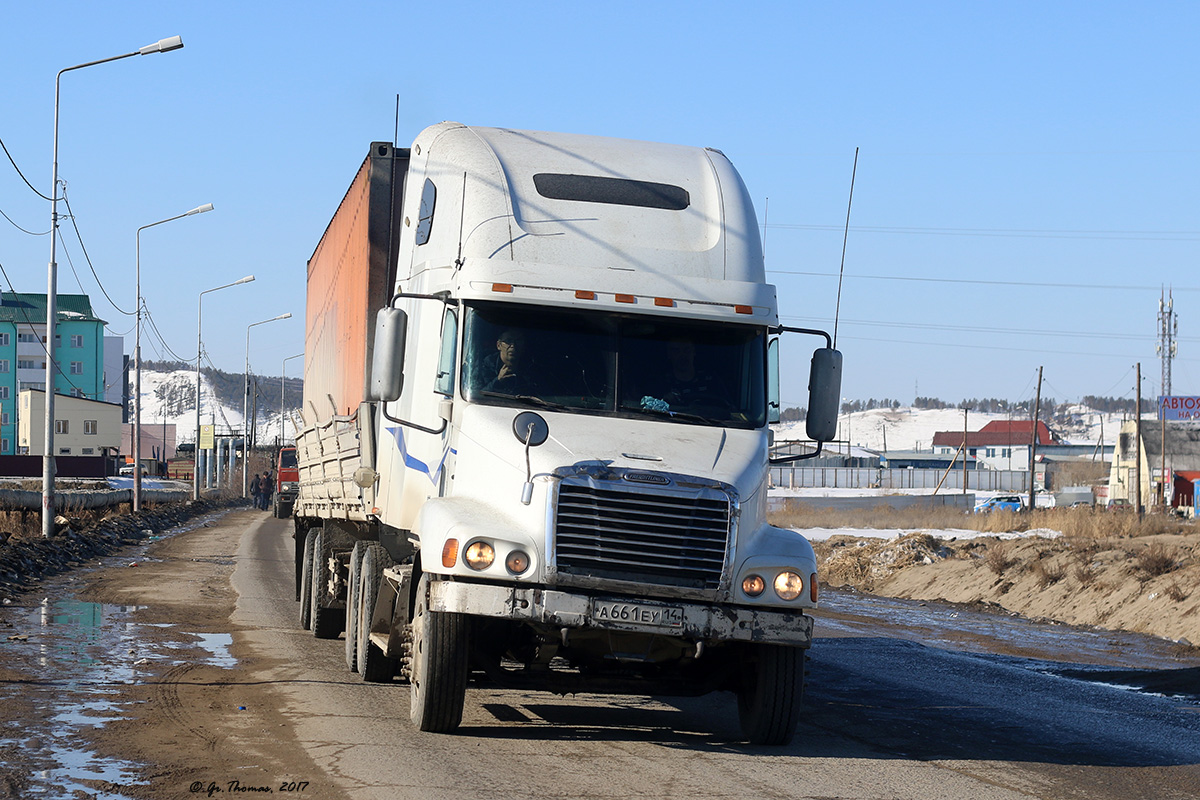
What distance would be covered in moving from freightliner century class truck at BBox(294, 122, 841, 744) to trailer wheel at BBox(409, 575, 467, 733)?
0.5 inches

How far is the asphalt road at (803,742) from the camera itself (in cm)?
736

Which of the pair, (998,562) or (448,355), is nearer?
(448,355)

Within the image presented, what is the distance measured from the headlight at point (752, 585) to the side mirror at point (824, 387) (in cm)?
156

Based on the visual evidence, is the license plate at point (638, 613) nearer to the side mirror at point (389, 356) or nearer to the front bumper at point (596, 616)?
the front bumper at point (596, 616)

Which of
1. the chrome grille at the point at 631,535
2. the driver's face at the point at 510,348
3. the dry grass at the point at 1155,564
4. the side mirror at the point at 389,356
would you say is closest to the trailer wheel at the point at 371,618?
the side mirror at the point at 389,356

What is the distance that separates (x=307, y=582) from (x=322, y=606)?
4.89 ft

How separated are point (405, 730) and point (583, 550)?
189 centimetres

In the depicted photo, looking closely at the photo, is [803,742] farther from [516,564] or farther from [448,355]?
[448,355]

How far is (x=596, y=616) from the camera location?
7.91 meters

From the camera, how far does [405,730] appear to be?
8.74 m

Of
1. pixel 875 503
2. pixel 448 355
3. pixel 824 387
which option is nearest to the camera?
pixel 448 355

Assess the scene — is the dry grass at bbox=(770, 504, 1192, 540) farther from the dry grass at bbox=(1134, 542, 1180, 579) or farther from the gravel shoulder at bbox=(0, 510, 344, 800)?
the gravel shoulder at bbox=(0, 510, 344, 800)

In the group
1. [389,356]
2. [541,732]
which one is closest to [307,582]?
[541,732]

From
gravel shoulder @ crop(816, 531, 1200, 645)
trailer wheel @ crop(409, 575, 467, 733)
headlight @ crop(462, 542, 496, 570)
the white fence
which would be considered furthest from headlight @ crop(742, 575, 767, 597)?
the white fence
